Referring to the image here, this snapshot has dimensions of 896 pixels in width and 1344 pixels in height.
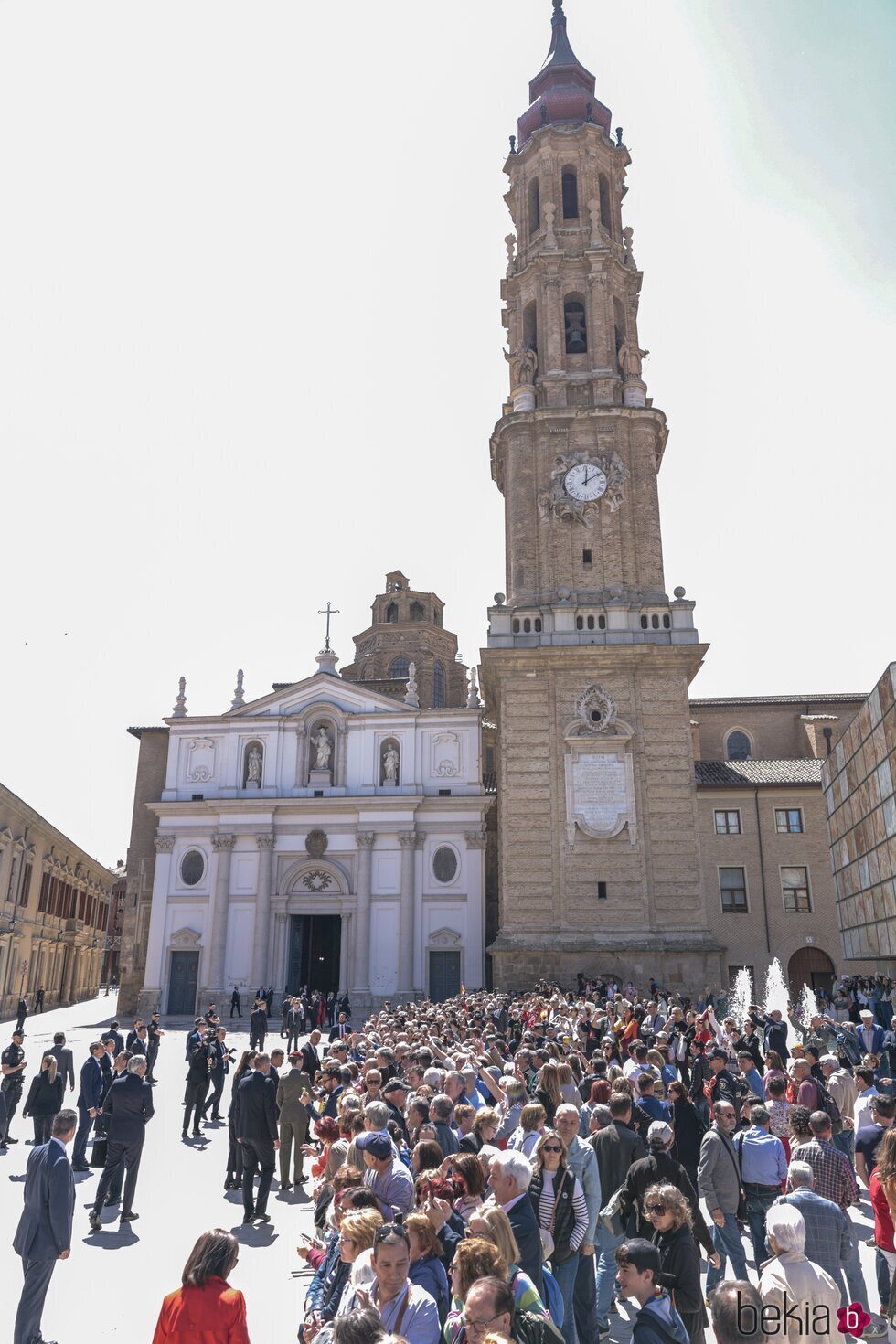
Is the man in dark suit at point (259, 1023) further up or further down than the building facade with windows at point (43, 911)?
further down

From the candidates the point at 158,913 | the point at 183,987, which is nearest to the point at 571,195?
the point at 158,913

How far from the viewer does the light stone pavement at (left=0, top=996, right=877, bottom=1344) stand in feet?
25.5

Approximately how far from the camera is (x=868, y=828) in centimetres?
2755

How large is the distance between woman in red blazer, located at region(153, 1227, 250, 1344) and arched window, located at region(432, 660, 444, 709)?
50740 mm

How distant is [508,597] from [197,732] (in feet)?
51.1

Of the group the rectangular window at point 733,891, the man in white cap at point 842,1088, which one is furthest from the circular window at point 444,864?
the man in white cap at point 842,1088

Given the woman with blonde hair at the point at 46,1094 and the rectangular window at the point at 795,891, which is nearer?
the woman with blonde hair at the point at 46,1094

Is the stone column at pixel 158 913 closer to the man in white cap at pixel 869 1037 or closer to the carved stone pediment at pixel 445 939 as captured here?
the carved stone pediment at pixel 445 939

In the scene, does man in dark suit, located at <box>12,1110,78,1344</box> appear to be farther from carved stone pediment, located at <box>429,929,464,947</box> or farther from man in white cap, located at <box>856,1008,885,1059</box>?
carved stone pediment, located at <box>429,929,464,947</box>

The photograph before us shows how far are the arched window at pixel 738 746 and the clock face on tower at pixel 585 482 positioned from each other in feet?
50.9

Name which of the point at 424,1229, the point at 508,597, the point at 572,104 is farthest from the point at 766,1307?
the point at 572,104

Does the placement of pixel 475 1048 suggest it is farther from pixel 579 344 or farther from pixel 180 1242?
pixel 579 344

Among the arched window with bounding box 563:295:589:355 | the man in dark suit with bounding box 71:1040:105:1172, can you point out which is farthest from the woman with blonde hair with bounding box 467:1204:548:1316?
the arched window with bounding box 563:295:589:355

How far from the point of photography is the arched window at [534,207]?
42844mm
